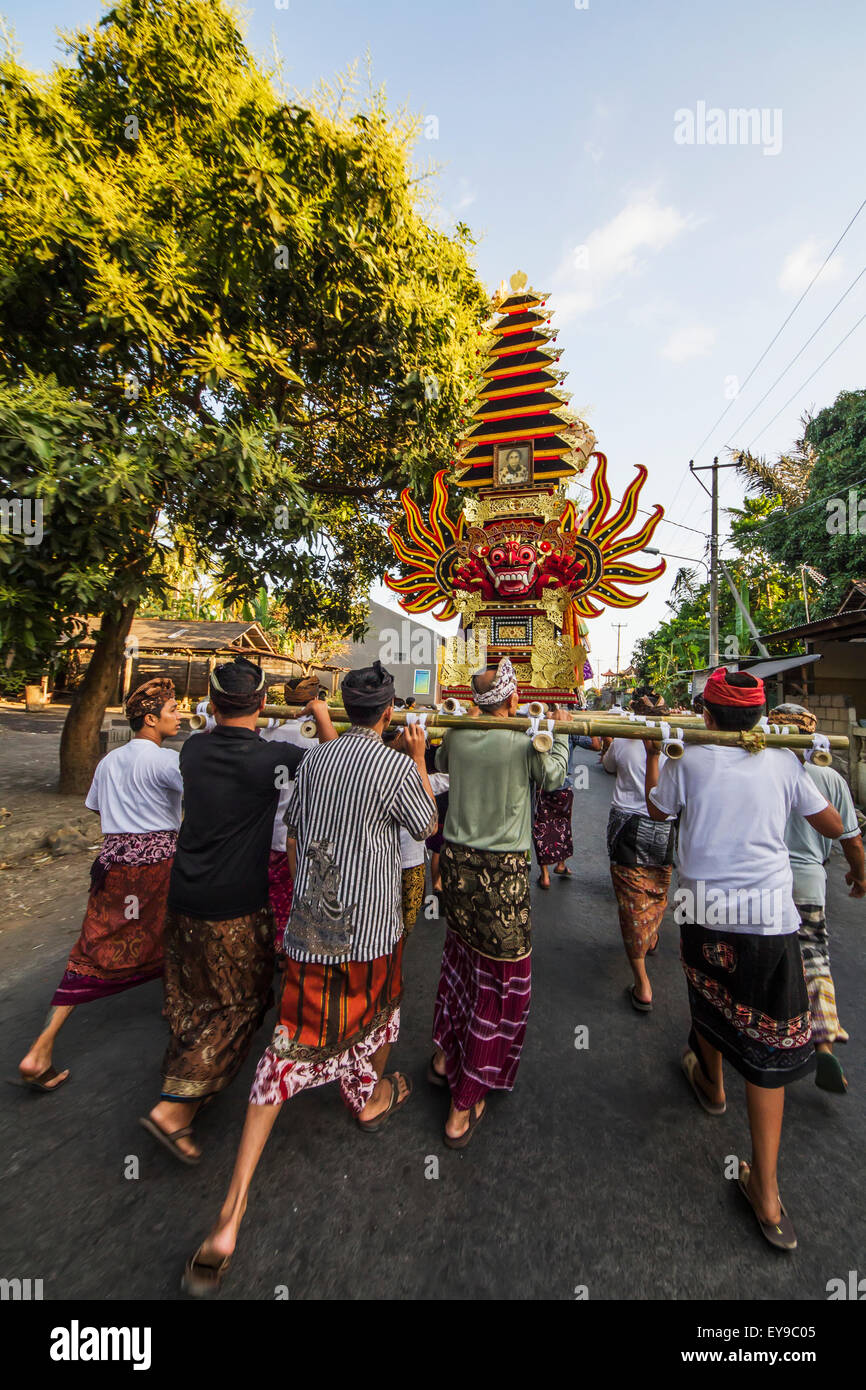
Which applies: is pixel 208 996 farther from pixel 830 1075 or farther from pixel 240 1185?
pixel 830 1075

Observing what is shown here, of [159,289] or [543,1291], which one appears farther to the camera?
[159,289]

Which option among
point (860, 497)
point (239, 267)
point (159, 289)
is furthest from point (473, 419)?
point (860, 497)

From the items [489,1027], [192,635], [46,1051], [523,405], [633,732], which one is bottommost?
[46,1051]

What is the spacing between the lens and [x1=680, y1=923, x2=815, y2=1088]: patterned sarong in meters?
2.27

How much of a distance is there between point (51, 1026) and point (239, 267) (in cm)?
749

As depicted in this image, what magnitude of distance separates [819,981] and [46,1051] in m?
4.32

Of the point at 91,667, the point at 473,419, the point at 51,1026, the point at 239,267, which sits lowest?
the point at 51,1026

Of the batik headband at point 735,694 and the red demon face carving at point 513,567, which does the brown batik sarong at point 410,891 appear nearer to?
the batik headband at point 735,694

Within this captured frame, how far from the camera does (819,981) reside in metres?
3.20

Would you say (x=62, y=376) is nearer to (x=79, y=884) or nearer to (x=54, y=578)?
(x=54, y=578)

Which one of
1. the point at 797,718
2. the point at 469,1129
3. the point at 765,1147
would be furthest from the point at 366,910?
the point at 797,718

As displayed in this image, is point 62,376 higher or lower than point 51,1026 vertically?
higher
